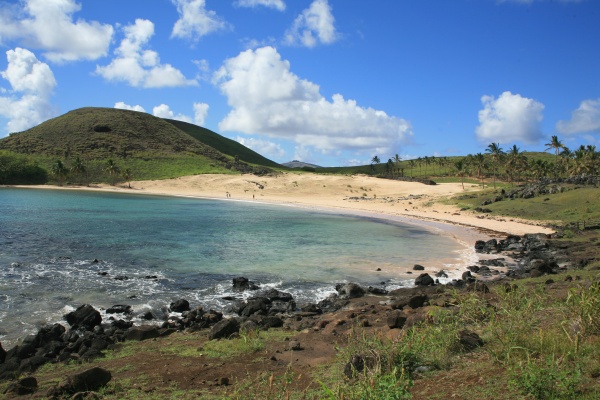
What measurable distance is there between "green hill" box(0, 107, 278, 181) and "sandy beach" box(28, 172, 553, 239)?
36.0ft

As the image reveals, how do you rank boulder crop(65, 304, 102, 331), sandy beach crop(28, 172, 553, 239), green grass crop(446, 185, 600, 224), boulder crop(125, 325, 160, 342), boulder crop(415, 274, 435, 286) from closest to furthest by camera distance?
boulder crop(125, 325, 160, 342), boulder crop(65, 304, 102, 331), boulder crop(415, 274, 435, 286), green grass crop(446, 185, 600, 224), sandy beach crop(28, 172, 553, 239)

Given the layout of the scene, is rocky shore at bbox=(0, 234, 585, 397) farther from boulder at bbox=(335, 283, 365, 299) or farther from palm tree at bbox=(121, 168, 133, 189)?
palm tree at bbox=(121, 168, 133, 189)

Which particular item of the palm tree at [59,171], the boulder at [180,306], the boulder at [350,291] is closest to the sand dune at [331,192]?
the palm tree at [59,171]

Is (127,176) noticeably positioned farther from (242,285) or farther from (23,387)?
(23,387)

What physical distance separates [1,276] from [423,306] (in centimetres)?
2082

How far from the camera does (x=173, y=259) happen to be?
27.5 m

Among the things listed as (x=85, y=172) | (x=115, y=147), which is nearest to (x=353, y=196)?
(x=85, y=172)

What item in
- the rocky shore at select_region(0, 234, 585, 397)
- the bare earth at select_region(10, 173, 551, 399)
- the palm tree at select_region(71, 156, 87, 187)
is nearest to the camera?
the bare earth at select_region(10, 173, 551, 399)

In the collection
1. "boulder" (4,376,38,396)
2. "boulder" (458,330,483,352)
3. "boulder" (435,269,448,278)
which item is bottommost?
"boulder" (4,376,38,396)

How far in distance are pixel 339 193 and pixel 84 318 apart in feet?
275

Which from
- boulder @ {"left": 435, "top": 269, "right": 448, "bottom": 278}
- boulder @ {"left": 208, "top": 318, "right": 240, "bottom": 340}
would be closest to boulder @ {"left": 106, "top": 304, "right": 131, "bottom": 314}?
boulder @ {"left": 208, "top": 318, "right": 240, "bottom": 340}

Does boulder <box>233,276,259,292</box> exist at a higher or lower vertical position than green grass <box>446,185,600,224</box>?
lower

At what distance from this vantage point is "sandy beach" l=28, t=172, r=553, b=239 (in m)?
57.7

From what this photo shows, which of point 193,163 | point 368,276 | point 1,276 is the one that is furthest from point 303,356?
point 193,163
